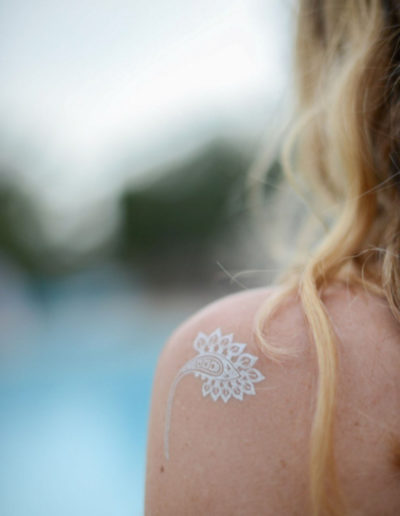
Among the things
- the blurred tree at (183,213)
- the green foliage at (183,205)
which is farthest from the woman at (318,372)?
the green foliage at (183,205)

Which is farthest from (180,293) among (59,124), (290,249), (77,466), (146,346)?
(290,249)

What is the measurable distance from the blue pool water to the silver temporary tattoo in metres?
4.64

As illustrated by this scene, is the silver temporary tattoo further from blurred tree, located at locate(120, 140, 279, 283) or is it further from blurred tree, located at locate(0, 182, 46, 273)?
blurred tree, located at locate(0, 182, 46, 273)

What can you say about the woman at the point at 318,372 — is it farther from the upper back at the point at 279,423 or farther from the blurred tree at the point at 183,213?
the blurred tree at the point at 183,213

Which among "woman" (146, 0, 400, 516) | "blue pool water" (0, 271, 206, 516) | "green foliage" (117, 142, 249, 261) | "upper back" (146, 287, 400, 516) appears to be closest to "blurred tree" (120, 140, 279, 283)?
"green foliage" (117, 142, 249, 261)

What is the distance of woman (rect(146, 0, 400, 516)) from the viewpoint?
44 cm

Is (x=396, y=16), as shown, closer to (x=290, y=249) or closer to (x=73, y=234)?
(x=290, y=249)

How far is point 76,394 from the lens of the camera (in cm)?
695

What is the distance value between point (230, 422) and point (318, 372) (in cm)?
11

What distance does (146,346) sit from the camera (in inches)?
336

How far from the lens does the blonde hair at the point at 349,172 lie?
452 mm

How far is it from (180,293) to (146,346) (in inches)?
148

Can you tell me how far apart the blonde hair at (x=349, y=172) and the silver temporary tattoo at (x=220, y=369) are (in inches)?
1.3

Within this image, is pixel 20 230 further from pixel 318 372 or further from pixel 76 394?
pixel 318 372
